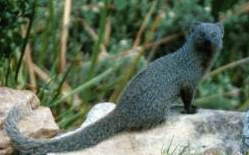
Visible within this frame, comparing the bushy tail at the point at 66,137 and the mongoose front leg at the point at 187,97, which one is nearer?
the bushy tail at the point at 66,137

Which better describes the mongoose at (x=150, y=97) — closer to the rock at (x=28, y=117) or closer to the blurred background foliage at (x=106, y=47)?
the rock at (x=28, y=117)

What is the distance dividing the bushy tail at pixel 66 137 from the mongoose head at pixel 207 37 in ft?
3.00

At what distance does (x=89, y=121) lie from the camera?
358cm

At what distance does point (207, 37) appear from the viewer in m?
3.41

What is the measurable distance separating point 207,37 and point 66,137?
4.36 ft

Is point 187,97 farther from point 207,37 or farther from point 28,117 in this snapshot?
point 28,117

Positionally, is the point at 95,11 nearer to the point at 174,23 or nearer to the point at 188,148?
the point at 174,23

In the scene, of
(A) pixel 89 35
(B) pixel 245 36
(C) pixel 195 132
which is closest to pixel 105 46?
(A) pixel 89 35

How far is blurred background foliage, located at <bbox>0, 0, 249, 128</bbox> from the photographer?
4.51 m

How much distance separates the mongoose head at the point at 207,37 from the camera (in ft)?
11.2

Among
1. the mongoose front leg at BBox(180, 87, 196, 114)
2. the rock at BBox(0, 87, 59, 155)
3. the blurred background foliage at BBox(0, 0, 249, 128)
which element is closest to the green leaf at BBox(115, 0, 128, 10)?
the blurred background foliage at BBox(0, 0, 249, 128)

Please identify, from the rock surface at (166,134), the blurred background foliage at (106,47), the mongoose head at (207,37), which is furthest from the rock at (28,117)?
the mongoose head at (207,37)

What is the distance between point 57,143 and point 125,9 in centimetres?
360

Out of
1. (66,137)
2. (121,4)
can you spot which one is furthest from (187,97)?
(121,4)
